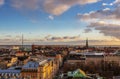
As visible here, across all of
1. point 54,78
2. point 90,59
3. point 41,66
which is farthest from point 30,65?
point 90,59

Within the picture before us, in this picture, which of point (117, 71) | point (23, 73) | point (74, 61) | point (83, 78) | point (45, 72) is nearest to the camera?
point (83, 78)

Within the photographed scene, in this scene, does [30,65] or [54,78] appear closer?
[30,65]

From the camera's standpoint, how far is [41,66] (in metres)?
65.6

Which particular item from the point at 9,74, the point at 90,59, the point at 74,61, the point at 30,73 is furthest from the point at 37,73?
the point at 90,59

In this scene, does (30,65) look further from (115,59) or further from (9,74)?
(115,59)

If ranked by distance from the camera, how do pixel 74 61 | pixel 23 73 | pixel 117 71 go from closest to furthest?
pixel 23 73, pixel 117 71, pixel 74 61

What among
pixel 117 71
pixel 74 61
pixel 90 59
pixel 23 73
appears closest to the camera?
pixel 23 73

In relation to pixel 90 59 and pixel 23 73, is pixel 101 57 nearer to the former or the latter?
pixel 90 59

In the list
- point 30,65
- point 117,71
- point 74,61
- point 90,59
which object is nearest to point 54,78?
point 30,65

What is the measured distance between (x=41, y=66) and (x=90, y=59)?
54.0 m

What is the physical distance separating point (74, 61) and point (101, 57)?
14.9 m

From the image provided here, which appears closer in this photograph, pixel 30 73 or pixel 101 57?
pixel 30 73

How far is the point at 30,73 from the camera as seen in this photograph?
2473 inches

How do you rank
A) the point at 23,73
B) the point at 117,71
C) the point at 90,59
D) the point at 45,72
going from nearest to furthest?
the point at 23,73, the point at 45,72, the point at 117,71, the point at 90,59
